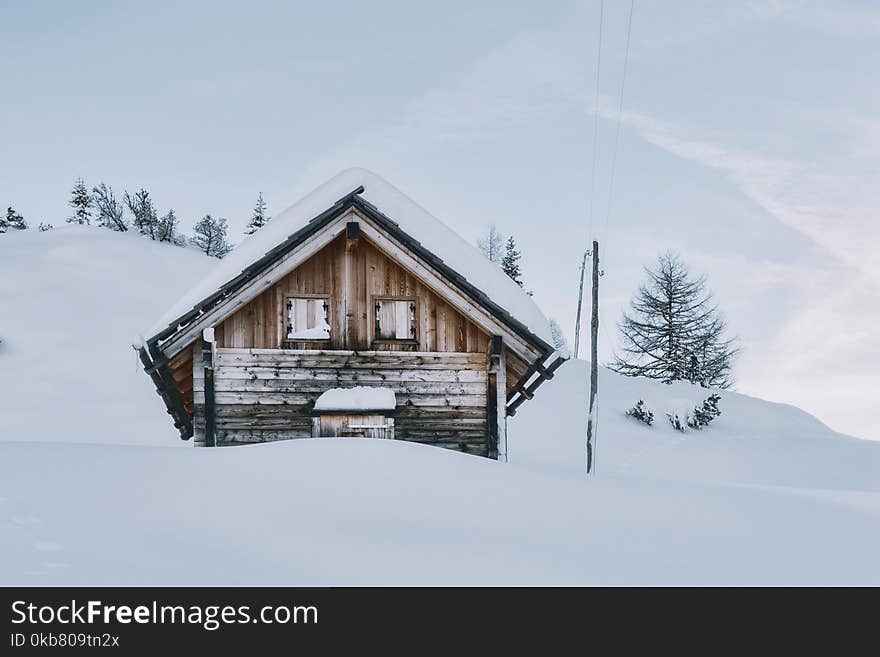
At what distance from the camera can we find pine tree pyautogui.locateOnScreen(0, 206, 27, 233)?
50672 mm

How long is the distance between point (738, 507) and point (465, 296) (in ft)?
17.0

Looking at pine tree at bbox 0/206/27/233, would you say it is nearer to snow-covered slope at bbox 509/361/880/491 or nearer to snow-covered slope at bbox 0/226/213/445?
snow-covered slope at bbox 0/226/213/445

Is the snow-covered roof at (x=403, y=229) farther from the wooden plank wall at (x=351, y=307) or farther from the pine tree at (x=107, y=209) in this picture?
the pine tree at (x=107, y=209)

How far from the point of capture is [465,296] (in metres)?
10.2

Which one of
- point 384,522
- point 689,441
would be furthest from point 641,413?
point 384,522

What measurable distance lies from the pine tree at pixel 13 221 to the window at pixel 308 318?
50.3 m

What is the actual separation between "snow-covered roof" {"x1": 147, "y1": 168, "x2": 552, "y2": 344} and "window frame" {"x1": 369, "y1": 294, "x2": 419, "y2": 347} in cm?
87

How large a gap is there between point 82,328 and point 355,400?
28603 millimetres

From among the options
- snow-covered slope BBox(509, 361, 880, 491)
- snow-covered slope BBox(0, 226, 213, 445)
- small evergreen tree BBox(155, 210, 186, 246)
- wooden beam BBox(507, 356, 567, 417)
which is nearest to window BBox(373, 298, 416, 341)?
wooden beam BBox(507, 356, 567, 417)

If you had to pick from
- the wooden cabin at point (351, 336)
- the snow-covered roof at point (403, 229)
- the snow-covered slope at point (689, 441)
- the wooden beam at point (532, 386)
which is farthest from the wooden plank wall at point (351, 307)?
the snow-covered slope at point (689, 441)

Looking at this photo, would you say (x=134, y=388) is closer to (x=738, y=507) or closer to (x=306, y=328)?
(x=306, y=328)

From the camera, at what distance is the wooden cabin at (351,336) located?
9.91m

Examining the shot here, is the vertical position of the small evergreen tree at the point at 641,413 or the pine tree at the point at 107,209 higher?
the pine tree at the point at 107,209
